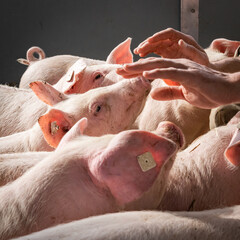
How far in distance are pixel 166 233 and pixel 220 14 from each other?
141 inches

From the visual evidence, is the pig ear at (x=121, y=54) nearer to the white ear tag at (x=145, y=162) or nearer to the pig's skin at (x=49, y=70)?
the pig's skin at (x=49, y=70)

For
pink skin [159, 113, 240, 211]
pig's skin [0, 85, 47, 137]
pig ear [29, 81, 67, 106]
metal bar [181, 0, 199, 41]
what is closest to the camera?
pink skin [159, 113, 240, 211]

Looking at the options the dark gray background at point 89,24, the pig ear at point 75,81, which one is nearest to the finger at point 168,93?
the pig ear at point 75,81

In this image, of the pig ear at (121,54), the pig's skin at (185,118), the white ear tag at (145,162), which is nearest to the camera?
the white ear tag at (145,162)

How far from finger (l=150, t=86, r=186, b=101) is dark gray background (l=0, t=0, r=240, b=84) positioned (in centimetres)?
265

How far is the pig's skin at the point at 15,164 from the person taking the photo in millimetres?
2006

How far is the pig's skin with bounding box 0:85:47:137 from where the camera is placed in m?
3.36

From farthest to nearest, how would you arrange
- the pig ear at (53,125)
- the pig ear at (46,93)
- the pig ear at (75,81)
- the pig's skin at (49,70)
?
the pig's skin at (49,70)
the pig ear at (75,81)
the pig ear at (46,93)
the pig ear at (53,125)

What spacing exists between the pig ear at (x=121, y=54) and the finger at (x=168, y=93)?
1.37 m

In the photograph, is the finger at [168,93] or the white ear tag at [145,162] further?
the finger at [168,93]

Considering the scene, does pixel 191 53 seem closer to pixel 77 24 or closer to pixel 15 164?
pixel 15 164

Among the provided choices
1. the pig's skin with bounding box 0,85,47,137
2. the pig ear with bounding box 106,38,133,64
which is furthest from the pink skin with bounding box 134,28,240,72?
the pig's skin with bounding box 0,85,47,137

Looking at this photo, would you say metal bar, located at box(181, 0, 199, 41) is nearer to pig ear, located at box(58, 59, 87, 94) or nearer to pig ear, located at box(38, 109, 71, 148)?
pig ear, located at box(58, 59, 87, 94)

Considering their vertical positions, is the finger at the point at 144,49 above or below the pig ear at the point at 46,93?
above
